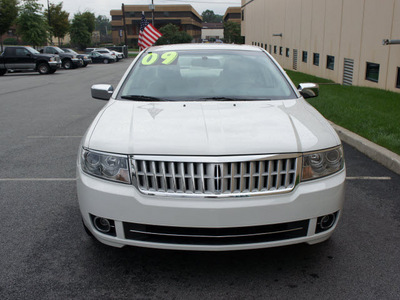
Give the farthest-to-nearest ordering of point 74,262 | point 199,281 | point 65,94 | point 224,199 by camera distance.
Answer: point 65,94 → point 74,262 → point 199,281 → point 224,199

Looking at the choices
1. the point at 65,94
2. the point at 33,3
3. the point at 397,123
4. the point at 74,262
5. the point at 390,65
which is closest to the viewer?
the point at 74,262

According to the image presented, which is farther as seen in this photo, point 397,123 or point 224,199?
point 397,123

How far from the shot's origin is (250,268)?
3.26 meters

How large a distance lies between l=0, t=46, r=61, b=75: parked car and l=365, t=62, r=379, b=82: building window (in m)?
20.2

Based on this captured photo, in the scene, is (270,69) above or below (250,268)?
above

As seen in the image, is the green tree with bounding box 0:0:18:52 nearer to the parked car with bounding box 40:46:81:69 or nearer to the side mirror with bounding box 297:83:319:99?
the parked car with bounding box 40:46:81:69

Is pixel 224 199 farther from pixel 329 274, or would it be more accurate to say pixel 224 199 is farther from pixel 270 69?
pixel 270 69

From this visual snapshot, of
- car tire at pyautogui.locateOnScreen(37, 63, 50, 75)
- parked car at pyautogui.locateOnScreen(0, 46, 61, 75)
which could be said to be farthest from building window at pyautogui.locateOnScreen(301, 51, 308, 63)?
car tire at pyautogui.locateOnScreen(37, 63, 50, 75)

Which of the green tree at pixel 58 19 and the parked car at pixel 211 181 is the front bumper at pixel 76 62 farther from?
the parked car at pixel 211 181

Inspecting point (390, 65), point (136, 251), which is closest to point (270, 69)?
point (136, 251)

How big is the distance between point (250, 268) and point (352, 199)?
198cm

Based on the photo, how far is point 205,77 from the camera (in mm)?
4445

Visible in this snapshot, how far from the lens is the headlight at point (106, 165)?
2.97 meters

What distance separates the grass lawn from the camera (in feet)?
22.6
